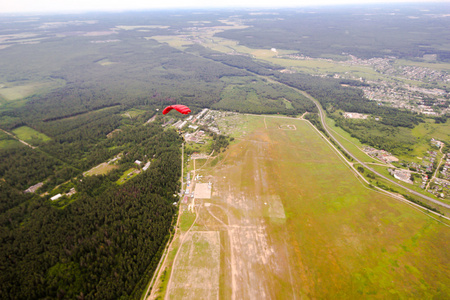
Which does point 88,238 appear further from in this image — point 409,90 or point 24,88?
point 409,90

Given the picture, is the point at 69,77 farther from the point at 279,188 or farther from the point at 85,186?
the point at 279,188

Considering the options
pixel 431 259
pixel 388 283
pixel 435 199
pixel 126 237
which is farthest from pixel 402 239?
pixel 126 237

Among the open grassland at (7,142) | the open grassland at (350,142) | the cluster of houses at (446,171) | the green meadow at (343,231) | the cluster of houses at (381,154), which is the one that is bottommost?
the green meadow at (343,231)

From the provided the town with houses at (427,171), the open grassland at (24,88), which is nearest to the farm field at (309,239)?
the town with houses at (427,171)

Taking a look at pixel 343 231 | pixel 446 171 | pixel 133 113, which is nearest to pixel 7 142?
pixel 133 113

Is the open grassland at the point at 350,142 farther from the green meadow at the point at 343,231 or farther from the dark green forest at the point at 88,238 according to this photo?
the dark green forest at the point at 88,238
